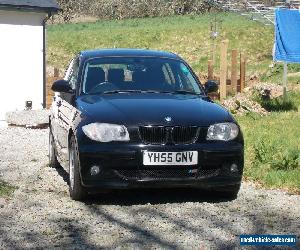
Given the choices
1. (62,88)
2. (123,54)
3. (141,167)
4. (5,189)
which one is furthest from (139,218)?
(123,54)

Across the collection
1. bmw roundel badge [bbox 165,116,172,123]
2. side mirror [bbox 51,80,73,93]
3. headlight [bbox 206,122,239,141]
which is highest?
side mirror [bbox 51,80,73,93]

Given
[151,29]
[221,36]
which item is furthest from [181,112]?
[151,29]

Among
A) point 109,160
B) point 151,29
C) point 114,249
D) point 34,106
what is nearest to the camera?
point 114,249

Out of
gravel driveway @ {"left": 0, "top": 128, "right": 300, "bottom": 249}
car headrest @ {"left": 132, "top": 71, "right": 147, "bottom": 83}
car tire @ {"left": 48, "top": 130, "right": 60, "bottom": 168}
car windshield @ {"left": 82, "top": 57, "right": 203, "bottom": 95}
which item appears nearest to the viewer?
→ gravel driveway @ {"left": 0, "top": 128, "right": 300, "bottom": 249}

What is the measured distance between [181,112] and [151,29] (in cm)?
4393

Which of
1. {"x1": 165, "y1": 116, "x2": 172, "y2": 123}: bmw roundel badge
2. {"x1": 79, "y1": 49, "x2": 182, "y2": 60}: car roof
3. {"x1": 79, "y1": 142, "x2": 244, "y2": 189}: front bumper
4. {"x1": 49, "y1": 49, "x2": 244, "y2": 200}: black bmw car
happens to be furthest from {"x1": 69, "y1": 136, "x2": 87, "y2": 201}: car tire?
{"x1": 79, "y1": 49, "x2": 182, "y2": 60}: car roof

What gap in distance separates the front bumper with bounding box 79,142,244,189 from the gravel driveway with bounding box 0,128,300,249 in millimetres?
275

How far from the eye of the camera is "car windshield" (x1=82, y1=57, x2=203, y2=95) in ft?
26.4

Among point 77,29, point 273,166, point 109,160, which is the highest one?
point 109,160

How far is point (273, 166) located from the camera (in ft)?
30.3

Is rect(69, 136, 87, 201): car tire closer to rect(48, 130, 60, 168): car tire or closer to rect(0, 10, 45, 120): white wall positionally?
rect(48, 130, 60, 168): car tire

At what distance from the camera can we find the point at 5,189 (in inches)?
306

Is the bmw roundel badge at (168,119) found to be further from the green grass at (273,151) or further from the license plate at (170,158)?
the green grass at (273,151)

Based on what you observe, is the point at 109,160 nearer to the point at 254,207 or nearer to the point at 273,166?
the point at 254,207
